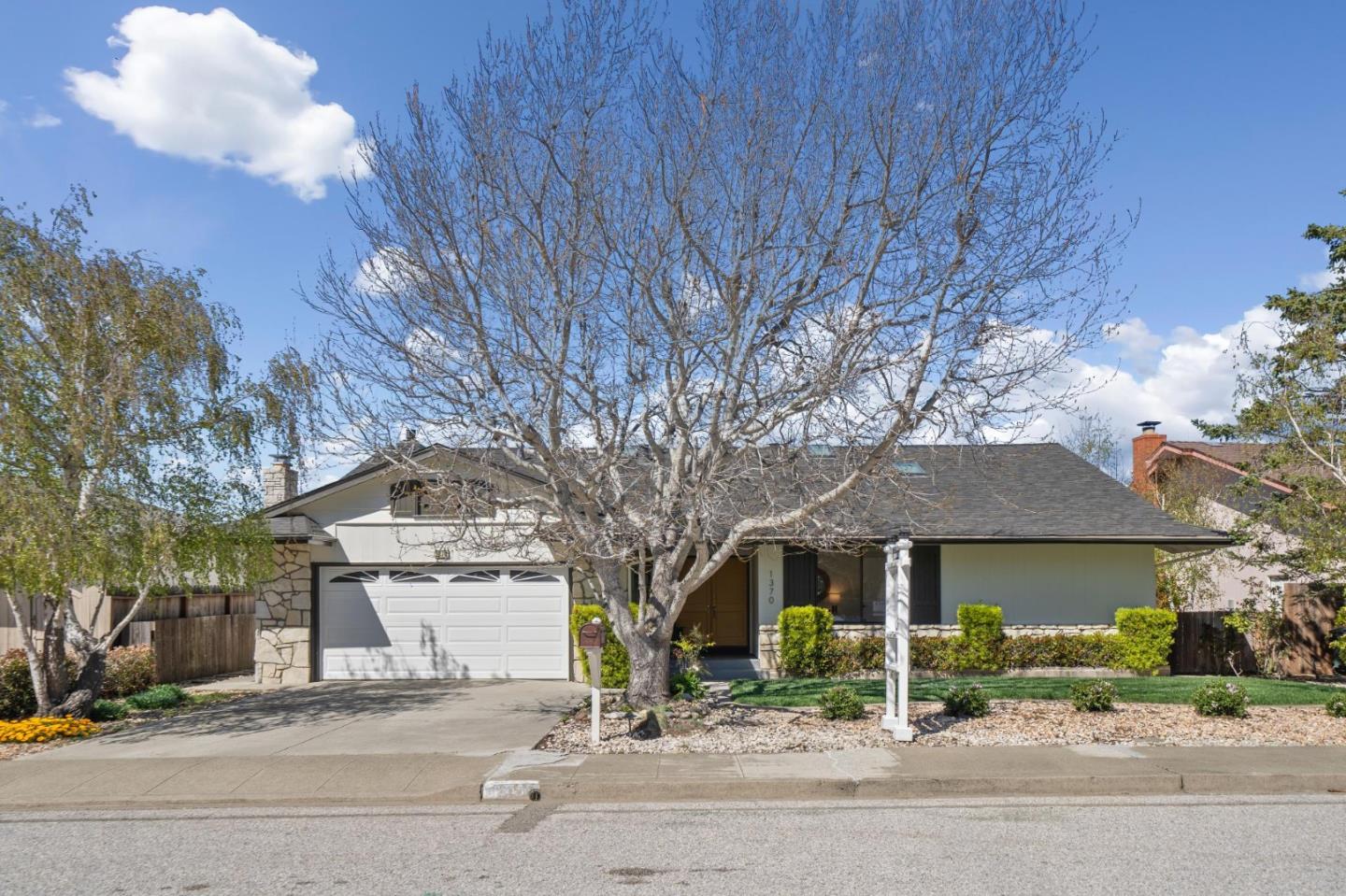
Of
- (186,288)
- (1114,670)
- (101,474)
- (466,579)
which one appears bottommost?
(1114,670)

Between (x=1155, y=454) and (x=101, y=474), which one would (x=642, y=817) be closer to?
(x=101, y=474)

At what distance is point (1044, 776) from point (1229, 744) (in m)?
2.99

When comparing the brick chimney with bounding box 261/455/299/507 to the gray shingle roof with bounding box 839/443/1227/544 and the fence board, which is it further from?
the fence board

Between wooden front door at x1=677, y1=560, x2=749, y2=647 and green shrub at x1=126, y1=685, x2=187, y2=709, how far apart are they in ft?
30.1

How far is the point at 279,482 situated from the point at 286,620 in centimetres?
421

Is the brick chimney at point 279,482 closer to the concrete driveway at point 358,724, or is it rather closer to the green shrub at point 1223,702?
the concrete driveway at point 358,724

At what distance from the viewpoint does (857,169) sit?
10852 mm

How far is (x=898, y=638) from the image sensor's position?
11.1 metres

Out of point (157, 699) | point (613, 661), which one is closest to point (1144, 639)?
point (613, 661)

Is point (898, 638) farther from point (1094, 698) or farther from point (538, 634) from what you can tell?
point (538, 634)

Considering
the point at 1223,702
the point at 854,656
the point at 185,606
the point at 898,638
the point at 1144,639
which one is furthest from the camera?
the point at 185,606

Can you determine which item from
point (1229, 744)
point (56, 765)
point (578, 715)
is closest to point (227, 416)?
point (56, 765)

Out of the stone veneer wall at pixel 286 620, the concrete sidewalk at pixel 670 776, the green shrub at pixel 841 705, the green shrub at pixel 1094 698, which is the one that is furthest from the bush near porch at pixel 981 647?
the stone veneer wall at pixel 286 620

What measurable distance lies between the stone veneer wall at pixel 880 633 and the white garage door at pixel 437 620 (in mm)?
3374
